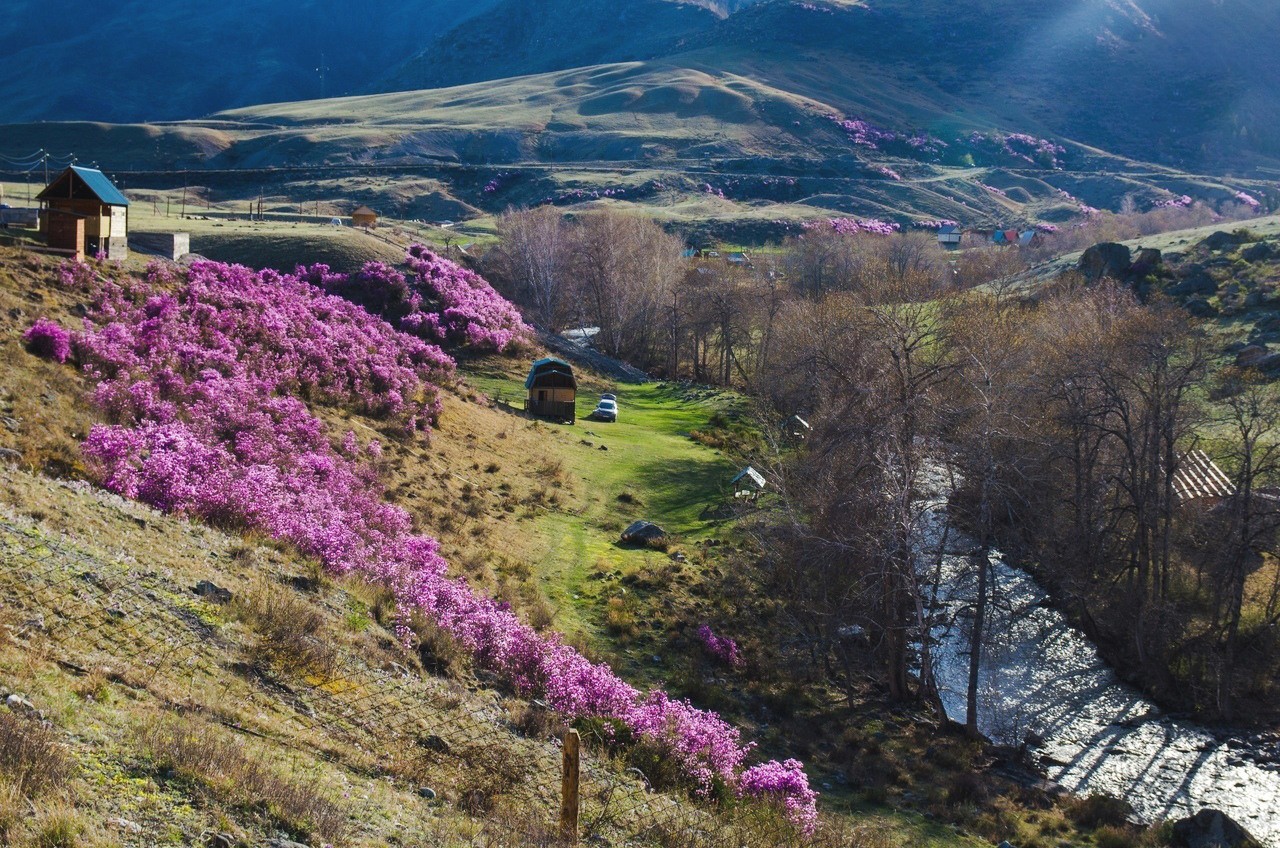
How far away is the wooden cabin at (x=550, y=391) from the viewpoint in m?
44.8

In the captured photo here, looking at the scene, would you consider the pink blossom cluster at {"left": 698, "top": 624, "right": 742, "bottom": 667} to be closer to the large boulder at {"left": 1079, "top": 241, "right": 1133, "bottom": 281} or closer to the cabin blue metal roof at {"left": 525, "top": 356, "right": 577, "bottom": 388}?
the cabin blue metal roof at {"left": 525, "top": 356, "right": 577, "bottom": 388}

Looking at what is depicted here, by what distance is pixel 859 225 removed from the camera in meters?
118

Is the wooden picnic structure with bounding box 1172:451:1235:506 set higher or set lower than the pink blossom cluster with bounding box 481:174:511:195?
lower

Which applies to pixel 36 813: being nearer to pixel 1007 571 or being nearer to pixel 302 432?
pixel 302 432

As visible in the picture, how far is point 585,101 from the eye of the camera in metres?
189

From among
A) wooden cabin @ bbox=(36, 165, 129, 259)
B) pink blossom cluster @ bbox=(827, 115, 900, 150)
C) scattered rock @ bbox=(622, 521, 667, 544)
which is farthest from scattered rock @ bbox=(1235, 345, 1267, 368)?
pink blossom cluster @ bbox=(827, 115, 900, 150)

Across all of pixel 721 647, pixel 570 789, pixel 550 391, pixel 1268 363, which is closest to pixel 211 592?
pixel 570 789

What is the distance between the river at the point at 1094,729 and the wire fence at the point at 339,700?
10.7m

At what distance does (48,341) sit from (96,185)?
33.1 feet

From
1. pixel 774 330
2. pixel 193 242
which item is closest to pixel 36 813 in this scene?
pixel 193 242

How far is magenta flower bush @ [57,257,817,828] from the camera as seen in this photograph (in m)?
15.7

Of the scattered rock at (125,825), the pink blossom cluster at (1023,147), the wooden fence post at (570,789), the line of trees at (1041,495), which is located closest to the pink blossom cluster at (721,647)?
the line of trees at (1041,495)

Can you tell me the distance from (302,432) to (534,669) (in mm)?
12155

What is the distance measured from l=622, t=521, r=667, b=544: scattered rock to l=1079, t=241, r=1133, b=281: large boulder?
4784 centimetres
